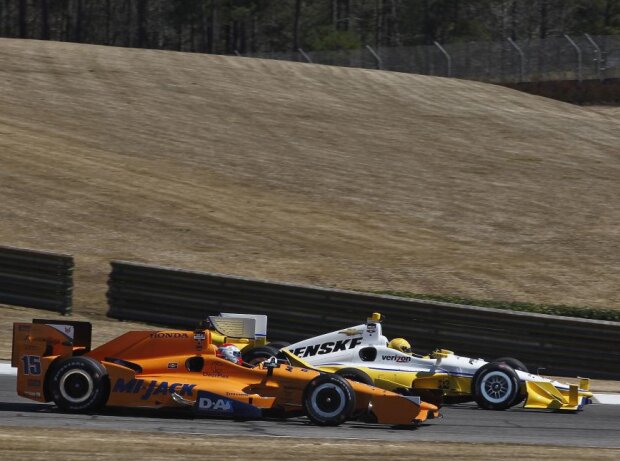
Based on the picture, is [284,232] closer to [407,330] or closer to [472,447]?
[407,330]

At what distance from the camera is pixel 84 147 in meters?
29.3

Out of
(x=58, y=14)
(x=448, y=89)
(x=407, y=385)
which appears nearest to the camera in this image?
(x=407, y=385)

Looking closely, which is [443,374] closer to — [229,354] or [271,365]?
[271,365]

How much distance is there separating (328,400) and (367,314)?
4991 mm

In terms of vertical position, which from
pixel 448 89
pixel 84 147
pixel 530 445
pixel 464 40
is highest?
pixel 464 40

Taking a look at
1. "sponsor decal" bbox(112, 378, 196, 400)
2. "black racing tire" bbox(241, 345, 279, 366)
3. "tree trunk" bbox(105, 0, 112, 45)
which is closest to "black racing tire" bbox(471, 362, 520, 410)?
"black racing tire" bbox(241, 345, 279, 366)

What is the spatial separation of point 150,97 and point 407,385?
24885mm

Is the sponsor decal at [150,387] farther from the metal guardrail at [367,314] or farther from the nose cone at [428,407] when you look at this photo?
the metal guardrail at [367,314]

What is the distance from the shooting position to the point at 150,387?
435 inches

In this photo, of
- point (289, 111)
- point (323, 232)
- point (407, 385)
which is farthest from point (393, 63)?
→ point (407, 385)

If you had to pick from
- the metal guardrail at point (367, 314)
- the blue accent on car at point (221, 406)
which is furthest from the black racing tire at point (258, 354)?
the metal guardrail at point (367, 314)

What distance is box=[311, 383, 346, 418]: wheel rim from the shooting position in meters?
11.0

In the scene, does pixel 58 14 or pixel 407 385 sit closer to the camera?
pixel 407 385

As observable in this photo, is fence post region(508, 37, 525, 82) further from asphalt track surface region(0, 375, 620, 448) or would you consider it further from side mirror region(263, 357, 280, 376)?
side mirror region(263, 357, 280, 376)
